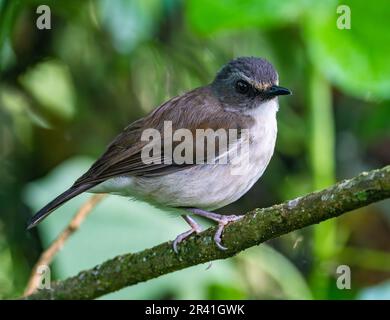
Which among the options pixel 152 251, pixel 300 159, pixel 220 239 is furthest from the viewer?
pixel 300 159

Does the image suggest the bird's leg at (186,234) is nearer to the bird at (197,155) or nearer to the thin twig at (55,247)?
the bird at (197,155)

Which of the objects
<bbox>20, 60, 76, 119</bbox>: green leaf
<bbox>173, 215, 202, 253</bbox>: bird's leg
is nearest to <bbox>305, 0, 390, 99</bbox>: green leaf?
<bbox>173, 215, 202, 253</bbox>: bird's leg

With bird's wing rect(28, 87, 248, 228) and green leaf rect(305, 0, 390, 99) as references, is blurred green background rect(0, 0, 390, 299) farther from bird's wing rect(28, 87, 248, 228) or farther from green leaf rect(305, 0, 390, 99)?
bird's wing rect(28, 87, 248, 228)

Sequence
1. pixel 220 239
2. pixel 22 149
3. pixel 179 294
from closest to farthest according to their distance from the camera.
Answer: pixel 220 239, pixel 179 294, pixel 22 149

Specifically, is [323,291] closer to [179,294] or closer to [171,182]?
[179,294]

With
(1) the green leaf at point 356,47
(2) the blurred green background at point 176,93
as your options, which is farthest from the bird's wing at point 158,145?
(1) the green leaf at point 356,47

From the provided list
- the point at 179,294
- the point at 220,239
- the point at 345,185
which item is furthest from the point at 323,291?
the point at 345,185
